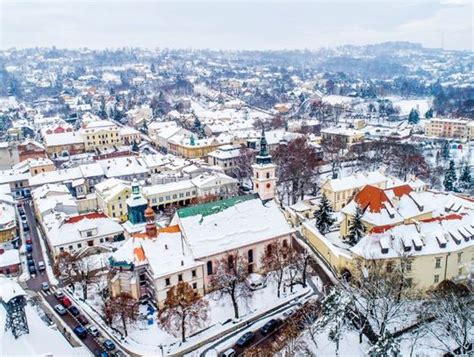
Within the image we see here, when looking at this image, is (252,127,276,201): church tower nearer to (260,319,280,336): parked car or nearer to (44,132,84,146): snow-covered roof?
(260,319,280,336): parked car

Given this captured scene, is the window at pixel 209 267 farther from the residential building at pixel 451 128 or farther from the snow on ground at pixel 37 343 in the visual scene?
the residential building at pixel 451 128

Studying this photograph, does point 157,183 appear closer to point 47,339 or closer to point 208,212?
point 208,212

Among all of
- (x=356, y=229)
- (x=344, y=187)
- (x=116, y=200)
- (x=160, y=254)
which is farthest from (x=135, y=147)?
(x=356, y=229)

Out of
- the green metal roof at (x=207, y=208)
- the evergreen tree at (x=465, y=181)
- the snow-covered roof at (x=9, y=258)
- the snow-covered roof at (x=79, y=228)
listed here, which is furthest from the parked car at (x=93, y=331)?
the evergreen tree at (x=465, y=181)

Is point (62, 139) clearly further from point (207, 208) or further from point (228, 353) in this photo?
point (228, 353)

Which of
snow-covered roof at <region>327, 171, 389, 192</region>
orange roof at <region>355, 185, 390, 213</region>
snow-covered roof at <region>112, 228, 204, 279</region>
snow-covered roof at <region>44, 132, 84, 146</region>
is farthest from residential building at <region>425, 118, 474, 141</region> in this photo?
snow-covered roof at <region>112, 228, 204, 279</region>

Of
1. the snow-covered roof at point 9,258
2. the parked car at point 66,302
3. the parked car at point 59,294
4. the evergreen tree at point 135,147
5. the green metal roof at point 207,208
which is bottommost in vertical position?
the parked car at point 59,294

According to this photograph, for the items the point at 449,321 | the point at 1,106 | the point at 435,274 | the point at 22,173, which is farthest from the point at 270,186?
the point at 1,106
